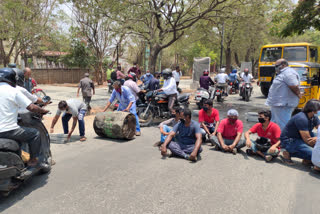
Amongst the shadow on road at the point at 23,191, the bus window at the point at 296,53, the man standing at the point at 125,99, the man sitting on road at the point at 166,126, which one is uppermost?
the bus window at the point at 296,53

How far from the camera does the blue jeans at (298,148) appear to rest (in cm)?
502

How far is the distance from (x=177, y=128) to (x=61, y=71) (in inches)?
910

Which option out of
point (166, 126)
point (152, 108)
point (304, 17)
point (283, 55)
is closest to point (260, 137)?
point (166, 126)

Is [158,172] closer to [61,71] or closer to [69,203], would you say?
[69,203]

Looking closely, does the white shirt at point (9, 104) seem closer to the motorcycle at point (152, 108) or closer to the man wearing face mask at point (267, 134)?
the man wearing face mask at point (267, 134)

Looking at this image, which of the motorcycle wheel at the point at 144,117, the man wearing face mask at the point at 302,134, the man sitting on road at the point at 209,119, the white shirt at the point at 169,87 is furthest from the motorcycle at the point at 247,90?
the man wearing face mask at the point at 302,134

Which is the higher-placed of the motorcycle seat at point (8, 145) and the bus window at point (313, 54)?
the bus window at point (313, 54)

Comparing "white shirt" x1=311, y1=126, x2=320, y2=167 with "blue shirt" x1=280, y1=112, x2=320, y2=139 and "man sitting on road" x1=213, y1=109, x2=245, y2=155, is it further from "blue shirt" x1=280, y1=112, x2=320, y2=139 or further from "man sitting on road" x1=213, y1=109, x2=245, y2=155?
"man sitting on road" x1=213, y1=109, x2=245, y2=155

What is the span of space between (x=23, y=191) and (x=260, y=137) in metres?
4.37

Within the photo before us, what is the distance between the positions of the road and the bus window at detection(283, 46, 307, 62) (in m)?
11.2

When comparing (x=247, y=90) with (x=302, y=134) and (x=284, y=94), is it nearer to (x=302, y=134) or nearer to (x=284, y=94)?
(x=284, y=94)

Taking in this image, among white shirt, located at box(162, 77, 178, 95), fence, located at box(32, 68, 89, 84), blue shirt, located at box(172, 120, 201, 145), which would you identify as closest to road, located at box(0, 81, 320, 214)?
blue shirt, located at box(172, 120, 201, 145)

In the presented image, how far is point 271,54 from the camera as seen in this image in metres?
15.9

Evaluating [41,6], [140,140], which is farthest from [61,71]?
[140,140]
